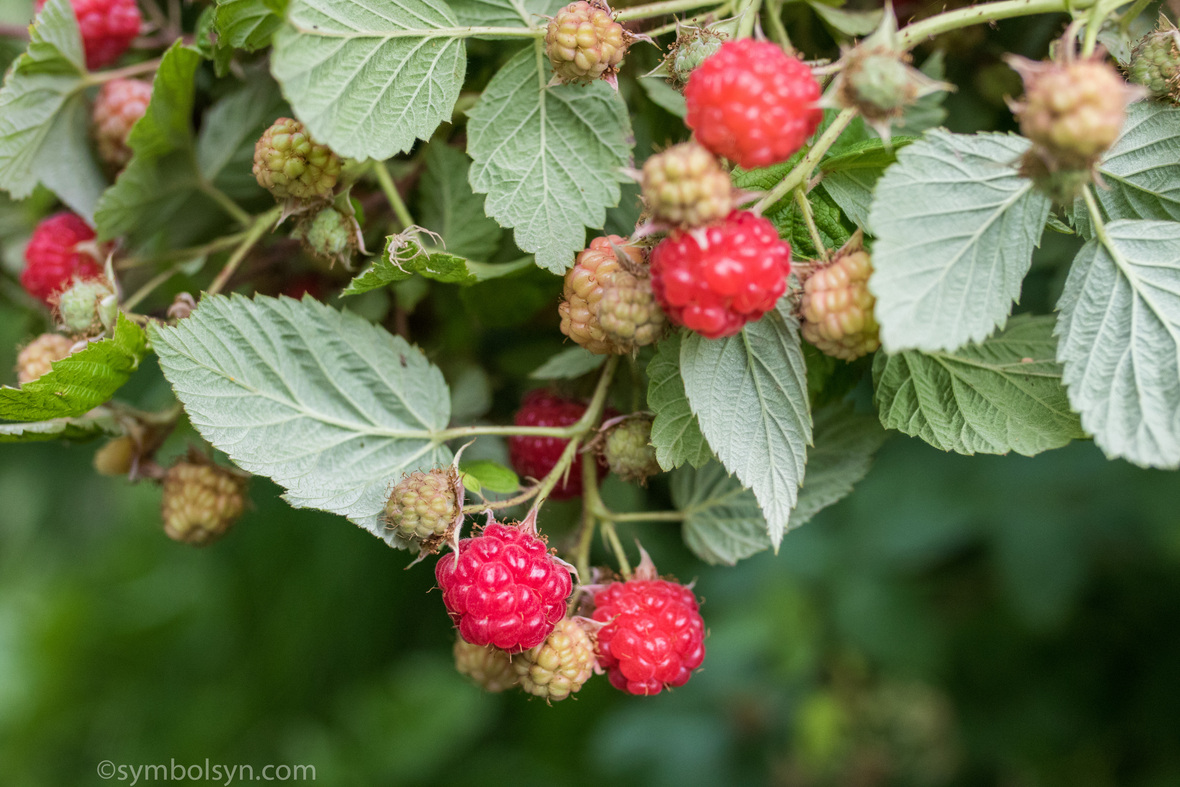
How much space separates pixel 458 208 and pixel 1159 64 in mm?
577

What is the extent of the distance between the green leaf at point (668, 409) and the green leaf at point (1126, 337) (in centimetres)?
26

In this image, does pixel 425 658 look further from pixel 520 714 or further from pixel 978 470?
pixel 978 470

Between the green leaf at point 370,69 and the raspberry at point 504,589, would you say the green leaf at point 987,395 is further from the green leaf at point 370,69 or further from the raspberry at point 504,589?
the green leaf at point 370,69

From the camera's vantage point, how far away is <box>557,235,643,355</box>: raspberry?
0.61 metres

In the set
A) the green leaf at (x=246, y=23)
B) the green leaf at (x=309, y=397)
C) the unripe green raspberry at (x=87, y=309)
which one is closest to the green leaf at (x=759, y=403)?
the green leaf at (x=309, y=397)

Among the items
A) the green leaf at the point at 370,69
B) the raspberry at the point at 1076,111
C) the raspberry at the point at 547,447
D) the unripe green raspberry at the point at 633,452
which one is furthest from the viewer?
the raspberry at the point at 547,447

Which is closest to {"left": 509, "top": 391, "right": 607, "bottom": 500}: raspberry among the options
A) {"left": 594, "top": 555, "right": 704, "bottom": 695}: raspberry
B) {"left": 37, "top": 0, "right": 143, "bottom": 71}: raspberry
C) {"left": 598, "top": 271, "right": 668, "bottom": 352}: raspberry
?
{"left": 594, "top": 555, "right": 704, "bottom": 695}: raspberry

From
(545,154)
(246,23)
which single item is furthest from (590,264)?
(246,23)

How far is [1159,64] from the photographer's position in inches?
24.4

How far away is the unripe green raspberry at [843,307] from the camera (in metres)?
0.55

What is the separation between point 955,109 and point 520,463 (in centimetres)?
59

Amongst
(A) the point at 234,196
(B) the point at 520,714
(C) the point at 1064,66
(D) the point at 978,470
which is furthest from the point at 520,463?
(B) the point at 520,714

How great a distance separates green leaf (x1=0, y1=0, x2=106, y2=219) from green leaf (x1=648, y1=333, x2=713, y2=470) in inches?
24.8

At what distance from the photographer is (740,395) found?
622 mm
